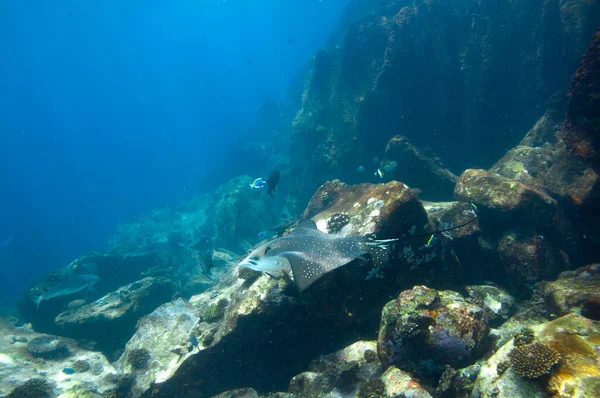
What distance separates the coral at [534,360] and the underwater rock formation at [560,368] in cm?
4

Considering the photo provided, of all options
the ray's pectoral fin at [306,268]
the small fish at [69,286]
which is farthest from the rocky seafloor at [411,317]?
the small fish at [69,286]

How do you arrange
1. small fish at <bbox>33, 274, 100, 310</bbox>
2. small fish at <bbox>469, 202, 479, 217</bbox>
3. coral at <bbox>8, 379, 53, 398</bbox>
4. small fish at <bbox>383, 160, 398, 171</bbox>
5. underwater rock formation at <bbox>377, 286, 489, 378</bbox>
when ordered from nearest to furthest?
underwater rock formation at <bbox>377, 286, 489, 378</bbox> → coral at <bbox>8, 379, 53, 398</bbox> → small fish at <bbox>469, 202, 479, 217</bbox> → small fish at <bbox>383, 160, 398, 171</bbox> → small fish at <bbox>33, 274, 100, 310</bbox>

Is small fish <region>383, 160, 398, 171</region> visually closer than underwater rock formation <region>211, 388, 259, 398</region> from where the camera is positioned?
No

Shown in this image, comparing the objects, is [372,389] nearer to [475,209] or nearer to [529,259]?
[529,259]

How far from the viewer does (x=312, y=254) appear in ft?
14.8

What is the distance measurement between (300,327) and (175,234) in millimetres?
22799

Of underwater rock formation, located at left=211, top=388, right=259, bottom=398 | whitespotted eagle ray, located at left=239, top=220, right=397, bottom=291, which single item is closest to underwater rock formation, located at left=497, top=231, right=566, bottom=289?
whitespotted eagle ray, located at left=239, top=220, right=397, bottom=291

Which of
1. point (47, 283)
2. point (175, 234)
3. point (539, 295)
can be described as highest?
point (175, 234)

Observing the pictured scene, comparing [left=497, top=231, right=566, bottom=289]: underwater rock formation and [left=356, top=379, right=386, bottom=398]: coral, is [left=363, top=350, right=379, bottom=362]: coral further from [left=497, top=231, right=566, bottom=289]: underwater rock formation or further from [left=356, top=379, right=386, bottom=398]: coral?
[left=497, top=231, right=566, bottom=289]: underwater rock formation

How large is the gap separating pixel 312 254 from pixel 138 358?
21.6ft

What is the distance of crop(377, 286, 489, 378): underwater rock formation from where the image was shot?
3979 millimetres

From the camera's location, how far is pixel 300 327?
570cm

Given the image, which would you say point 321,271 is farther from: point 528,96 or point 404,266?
point 528,96

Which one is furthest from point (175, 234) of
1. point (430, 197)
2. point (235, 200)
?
point (430, 197)
